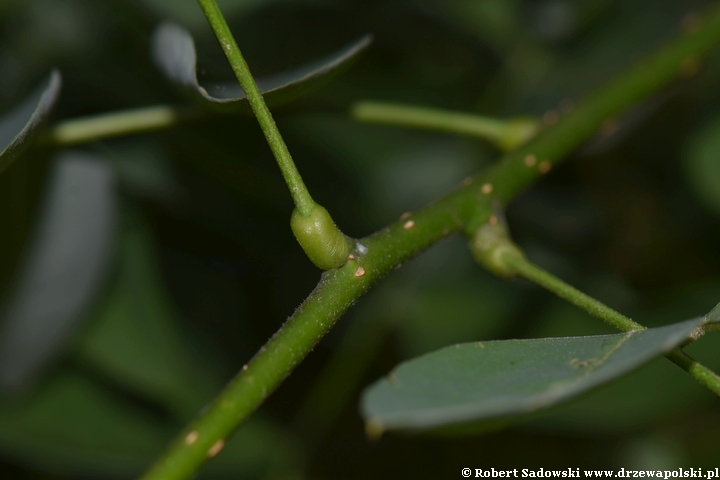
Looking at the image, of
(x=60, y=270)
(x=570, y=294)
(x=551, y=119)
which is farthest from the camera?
(x=60, y=270)

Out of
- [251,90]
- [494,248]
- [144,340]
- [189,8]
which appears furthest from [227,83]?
[144,340]

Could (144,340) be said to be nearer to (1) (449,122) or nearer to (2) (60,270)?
(2) (60,270)

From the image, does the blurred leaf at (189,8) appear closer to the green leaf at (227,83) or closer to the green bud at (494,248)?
the green leaf at (227,83)

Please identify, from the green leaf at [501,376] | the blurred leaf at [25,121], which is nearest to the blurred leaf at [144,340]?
the blurred leaf at [25,121]

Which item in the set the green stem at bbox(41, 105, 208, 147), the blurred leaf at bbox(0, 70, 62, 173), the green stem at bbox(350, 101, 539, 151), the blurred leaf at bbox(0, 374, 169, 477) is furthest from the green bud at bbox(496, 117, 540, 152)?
the blurred leaf at bbox(0, 374, 169, 477)

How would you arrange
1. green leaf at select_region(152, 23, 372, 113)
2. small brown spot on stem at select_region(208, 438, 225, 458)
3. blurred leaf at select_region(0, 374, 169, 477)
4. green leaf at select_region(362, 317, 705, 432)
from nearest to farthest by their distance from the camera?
green leaf at select_region(362, 317, 705, 432) < small brown spot on stem at select_region(208, 438, 225, 458) < green leaf at select_region(152, 23, 372, 113) < blurred leaf at select_region(0, 374, 169, 477)

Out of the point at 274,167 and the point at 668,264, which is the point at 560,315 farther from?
the point at 274,167

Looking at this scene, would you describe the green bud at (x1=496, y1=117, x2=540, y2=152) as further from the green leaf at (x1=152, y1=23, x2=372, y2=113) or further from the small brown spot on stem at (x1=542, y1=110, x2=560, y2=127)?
the green leaf at (x1=152, y1=23, x2=372, y2=113)

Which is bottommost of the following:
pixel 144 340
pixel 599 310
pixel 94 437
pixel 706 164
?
pixel 94 437
